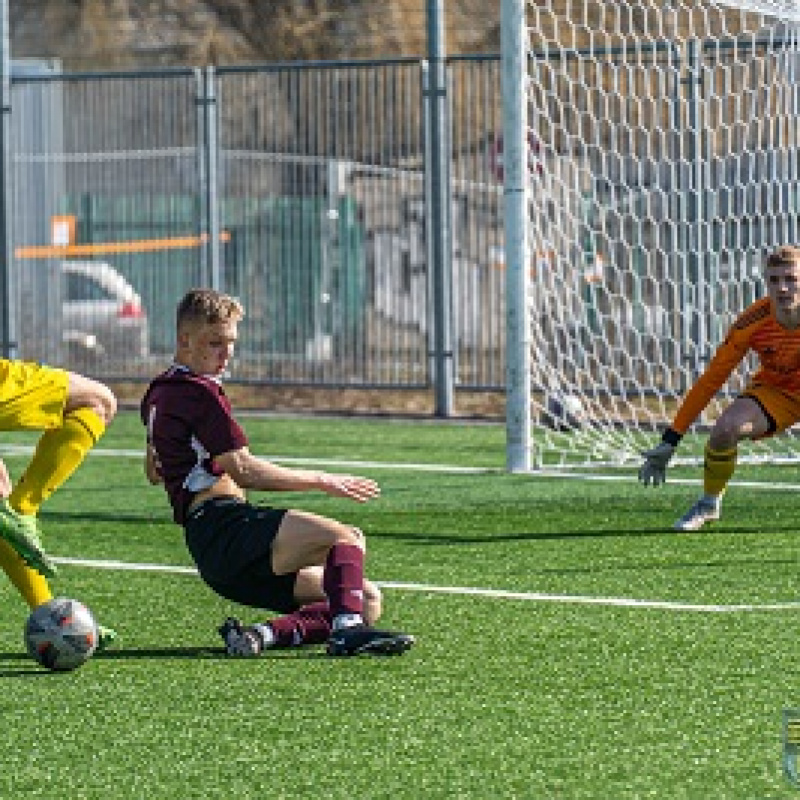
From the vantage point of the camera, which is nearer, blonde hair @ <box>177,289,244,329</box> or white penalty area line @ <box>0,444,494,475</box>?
blonde hair @ <box>177,289,244,329</box>

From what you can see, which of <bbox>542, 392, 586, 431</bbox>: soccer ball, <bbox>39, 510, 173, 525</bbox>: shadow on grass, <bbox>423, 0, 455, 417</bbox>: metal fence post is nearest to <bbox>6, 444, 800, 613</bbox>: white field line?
<bbox>542, 392, 586, 431</bbox>: soccer ball

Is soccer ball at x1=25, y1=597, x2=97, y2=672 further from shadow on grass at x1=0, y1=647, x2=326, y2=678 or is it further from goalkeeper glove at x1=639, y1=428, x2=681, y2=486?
goalkeeper glove at x1=639, y1=428, x2=681, y2=486

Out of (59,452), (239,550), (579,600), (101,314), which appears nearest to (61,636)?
(239,550)

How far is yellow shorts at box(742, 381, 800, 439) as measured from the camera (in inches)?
457

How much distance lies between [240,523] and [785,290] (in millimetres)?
4139

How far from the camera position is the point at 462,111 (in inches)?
783

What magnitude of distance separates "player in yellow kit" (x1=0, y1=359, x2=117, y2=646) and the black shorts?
41cm

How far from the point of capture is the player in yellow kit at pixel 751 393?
11391 millimetres

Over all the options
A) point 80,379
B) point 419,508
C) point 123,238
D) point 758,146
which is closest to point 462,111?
point 123,238

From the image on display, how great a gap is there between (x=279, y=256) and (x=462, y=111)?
1903mm

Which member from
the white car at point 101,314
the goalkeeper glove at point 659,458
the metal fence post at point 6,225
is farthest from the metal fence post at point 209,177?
the goalkeeper glove at point 659,458

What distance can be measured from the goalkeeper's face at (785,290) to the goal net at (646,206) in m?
2.68

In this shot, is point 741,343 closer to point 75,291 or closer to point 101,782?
point 101,782

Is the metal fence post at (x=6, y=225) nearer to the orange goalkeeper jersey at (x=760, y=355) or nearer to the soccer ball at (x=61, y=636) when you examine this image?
the orange goalkeeper jersey at (x=760, y=355)
